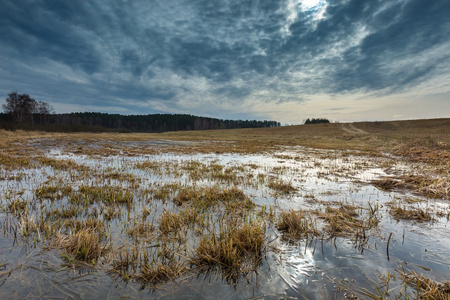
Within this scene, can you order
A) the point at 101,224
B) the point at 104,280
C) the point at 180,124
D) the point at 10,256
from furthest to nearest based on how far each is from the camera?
the point at 180,124 < the point at 101,224 < the point at 10,256 < the point at 104,280

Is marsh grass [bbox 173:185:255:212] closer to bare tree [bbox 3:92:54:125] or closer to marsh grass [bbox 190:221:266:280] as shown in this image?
marsh grass [bbox 190:221:266:280]

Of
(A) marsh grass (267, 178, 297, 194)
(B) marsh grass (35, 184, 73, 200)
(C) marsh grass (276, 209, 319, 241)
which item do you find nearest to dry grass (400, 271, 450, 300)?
(C) marsh grass (276, 209, 319, 241)

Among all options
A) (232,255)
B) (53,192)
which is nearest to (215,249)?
(232,255)

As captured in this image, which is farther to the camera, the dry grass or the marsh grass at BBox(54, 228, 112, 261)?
the marsh grass at BBox(54, 228, 112, 261)

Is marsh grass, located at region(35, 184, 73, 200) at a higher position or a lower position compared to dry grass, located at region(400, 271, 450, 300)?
lower

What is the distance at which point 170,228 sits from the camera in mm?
4453

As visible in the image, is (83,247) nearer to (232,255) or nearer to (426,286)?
(232,255)

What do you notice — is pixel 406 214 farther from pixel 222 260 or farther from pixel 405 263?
pixel 222 260

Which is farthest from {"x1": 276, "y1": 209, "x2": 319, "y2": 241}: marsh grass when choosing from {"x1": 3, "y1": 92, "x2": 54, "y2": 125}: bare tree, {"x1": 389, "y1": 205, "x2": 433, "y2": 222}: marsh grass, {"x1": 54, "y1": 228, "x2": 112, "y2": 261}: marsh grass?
{"x1": 3, "y1": 92, "x2": 54, "y2": 125}: bare tree

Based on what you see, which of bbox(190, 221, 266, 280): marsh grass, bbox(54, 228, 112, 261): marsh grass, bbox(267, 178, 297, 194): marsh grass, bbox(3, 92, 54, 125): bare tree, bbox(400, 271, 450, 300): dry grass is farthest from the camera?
bbox(3, 92, 54, 125): bare tree

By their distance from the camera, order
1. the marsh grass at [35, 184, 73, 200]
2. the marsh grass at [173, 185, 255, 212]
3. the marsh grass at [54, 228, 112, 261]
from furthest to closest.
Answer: the marsh grass at [35, 184, 73, 200] < the marsh grass at [173, 185, 255, 212] < the marsh grass at [54, 228, 112, 261]

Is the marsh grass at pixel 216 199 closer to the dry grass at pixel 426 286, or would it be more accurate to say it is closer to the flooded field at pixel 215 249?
the flooded field at pixel 215 249

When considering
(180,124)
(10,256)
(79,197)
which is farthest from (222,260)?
(180,124)

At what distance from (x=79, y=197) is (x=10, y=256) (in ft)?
10.4
